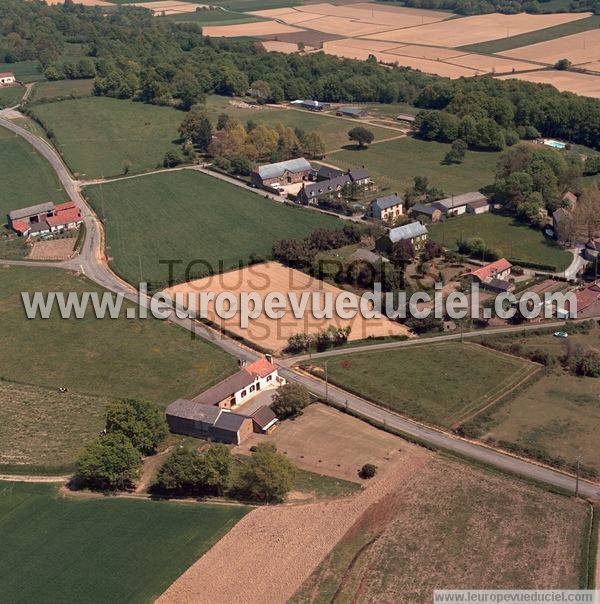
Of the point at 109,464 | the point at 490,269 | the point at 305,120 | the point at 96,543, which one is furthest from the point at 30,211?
the point at 96,543

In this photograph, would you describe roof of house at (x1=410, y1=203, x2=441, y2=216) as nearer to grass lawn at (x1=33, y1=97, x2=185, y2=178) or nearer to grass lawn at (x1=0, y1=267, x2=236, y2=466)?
grass lawn at (x1=0, y1=267, x2=236, y2=466)

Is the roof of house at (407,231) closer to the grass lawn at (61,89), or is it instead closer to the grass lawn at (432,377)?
the grass lawn at (432,377)

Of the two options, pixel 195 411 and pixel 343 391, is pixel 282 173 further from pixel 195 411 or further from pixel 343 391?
pixel 195 411

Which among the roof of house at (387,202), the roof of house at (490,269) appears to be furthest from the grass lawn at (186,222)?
the roof of house at (490,269)

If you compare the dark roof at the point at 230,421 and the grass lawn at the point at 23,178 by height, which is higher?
the grass lawn at the point at 23,178

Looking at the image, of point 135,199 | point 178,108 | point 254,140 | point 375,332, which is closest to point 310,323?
point 375,332

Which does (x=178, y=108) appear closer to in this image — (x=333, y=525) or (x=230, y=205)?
(x=230, y=205)
